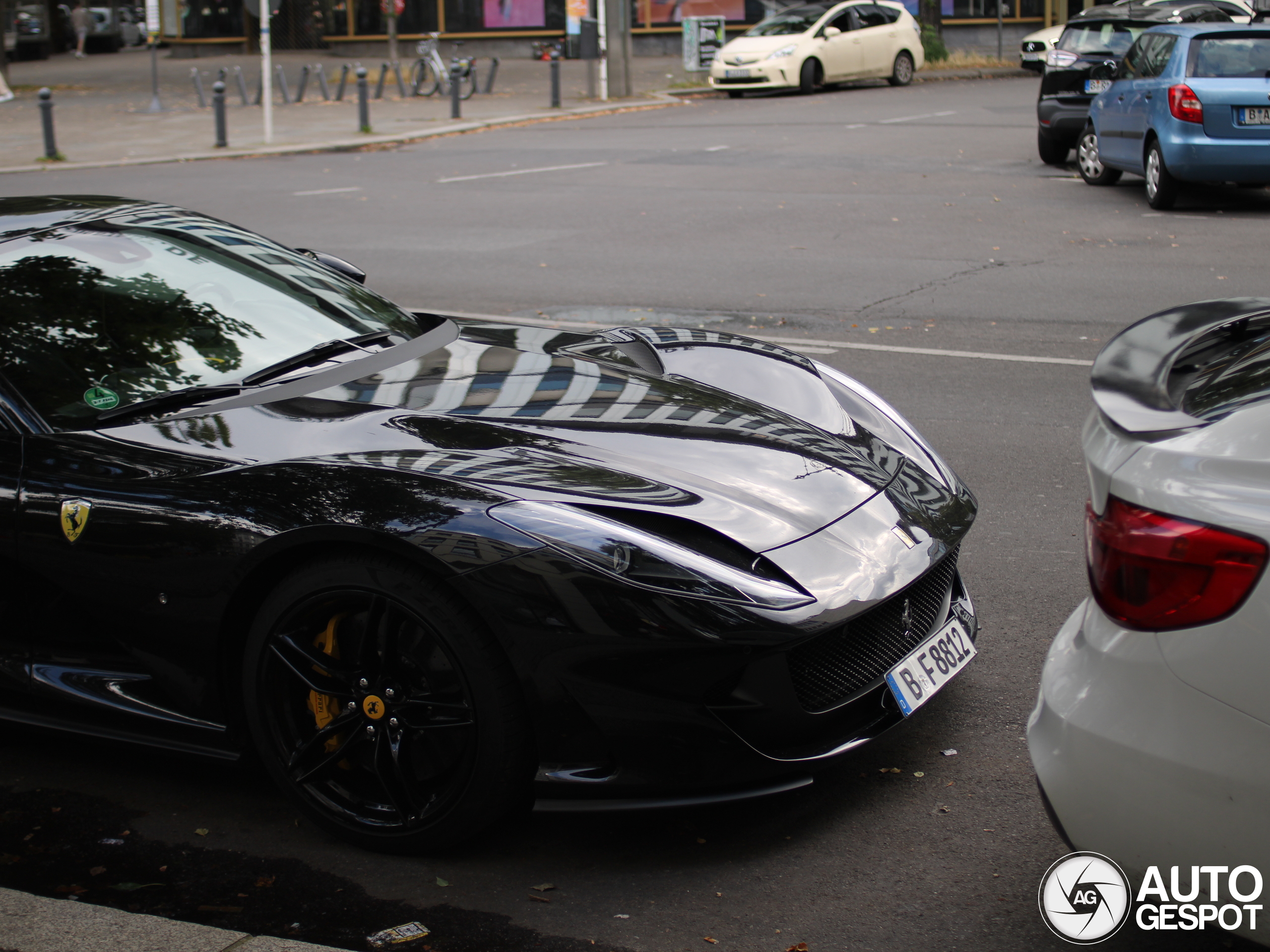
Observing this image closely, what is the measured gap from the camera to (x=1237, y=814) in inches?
84.4

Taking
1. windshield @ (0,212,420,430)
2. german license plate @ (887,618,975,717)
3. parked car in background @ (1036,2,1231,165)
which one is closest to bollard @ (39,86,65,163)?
parked car in background @ (1036,2,1231,165)

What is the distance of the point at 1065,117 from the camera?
15484mm

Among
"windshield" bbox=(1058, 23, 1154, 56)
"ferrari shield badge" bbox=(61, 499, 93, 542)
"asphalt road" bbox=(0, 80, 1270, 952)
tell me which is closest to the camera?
"asphalt road" bbox=(0, 80, 1270, 952)

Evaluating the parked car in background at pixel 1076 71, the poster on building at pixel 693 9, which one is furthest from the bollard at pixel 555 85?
the poster on building at pixel 693 9

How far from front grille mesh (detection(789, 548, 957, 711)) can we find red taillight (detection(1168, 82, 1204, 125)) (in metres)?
10.6

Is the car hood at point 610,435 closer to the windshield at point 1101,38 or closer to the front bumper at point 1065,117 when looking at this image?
the front bumper at point 1065,117

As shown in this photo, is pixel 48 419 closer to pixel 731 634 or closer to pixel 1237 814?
pixel 731 634

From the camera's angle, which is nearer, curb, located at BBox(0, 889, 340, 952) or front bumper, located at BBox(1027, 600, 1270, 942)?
front bumper, located at BBox(1027, 600, 1270, 942)

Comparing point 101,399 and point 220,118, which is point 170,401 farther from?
point 220,118

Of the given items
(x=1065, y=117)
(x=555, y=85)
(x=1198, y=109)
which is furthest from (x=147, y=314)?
(x=555, y=85)

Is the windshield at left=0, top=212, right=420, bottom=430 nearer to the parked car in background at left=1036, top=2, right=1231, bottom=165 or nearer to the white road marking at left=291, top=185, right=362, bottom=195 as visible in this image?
the white road marking at left=291, top=185, right=362, bottom=195

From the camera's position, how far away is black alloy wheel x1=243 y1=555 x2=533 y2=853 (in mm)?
2945

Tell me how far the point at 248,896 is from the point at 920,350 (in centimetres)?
582

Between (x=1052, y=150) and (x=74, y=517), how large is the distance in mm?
14729
